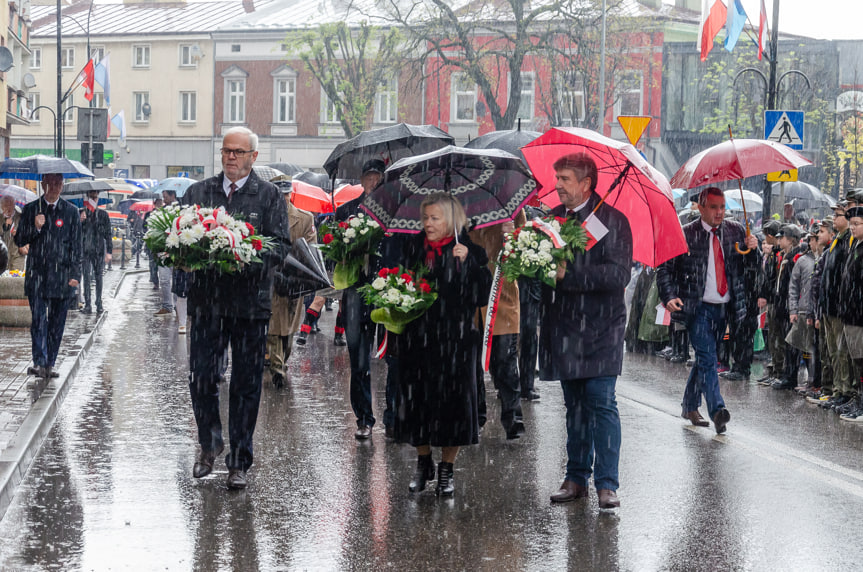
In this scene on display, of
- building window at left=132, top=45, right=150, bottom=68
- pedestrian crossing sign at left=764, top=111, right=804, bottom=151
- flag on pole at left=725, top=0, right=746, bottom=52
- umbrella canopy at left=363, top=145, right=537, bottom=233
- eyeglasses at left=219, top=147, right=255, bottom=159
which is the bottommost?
umbrella canopy at left=363, top=145, right=537, bottom=233

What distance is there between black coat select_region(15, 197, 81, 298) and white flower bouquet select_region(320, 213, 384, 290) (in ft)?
12.8

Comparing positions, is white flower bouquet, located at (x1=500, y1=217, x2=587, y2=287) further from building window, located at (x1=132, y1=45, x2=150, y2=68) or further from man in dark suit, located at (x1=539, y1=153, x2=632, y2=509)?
building window, located at (x1=132, y1=45, x2=150, y2=68)

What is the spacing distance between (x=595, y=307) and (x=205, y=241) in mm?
2228

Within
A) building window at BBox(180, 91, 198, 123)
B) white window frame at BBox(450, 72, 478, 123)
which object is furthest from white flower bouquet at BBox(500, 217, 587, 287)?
building window at BBox(180, 91, 198, 123)

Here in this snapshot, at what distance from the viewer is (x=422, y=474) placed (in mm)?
7082

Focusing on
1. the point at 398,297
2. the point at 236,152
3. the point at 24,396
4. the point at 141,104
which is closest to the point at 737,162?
the point at 398,297

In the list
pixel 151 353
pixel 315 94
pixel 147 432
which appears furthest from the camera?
pixel 315 94

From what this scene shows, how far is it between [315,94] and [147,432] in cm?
4901

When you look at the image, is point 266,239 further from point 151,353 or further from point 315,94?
point 315,94

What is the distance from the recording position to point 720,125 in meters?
44.9

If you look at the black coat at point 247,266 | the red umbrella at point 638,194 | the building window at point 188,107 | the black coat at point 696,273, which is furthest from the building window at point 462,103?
the black coat at point 247,266

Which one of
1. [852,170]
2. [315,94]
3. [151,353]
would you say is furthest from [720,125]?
[151,353]

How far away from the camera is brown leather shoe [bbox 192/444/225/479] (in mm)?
7336

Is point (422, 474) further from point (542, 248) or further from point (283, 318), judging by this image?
point (283, 318)
